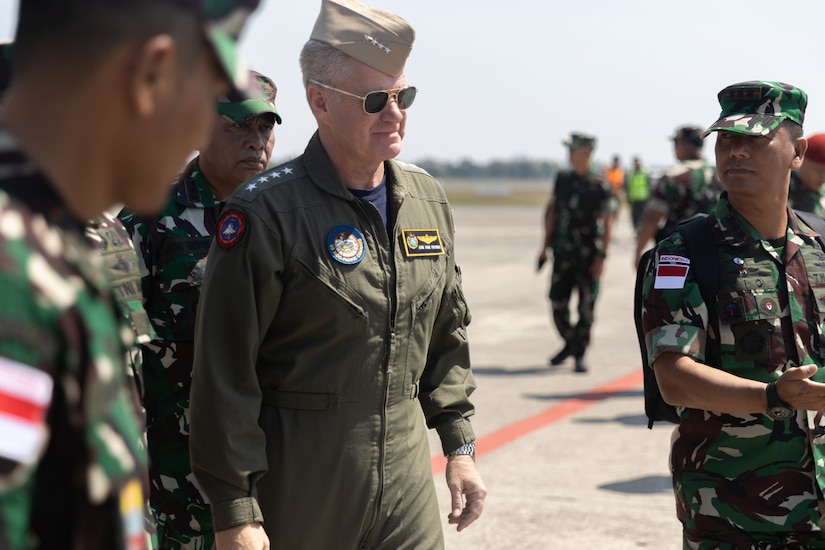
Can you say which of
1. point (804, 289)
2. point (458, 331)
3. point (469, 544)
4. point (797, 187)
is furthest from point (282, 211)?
point (797, 187)

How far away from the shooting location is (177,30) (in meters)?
1.25

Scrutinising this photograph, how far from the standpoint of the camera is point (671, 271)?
3.24 m

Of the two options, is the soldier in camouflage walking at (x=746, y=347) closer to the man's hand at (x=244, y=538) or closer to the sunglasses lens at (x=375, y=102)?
the sunglasses lens at (x=375, y=102)

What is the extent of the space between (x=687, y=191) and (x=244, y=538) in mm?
6519

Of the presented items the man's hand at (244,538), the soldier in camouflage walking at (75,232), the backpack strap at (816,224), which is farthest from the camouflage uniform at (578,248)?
the soldier in camouflage walking at (75,232)

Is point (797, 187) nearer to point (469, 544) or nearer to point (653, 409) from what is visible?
point (469, 544)

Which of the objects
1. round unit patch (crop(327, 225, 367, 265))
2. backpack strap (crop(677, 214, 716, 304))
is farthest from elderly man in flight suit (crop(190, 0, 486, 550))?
backpack strap (crop(677, 214, 716, 304))

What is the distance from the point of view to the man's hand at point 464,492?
309cm

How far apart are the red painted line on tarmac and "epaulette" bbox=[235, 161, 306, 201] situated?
149 inches

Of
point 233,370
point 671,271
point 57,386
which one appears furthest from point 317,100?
point 57,386

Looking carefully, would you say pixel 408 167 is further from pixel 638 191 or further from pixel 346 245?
pixel 638 191

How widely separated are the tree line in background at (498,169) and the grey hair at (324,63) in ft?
523

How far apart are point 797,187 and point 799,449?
396cm

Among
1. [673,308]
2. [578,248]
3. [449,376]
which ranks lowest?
[578,248]
